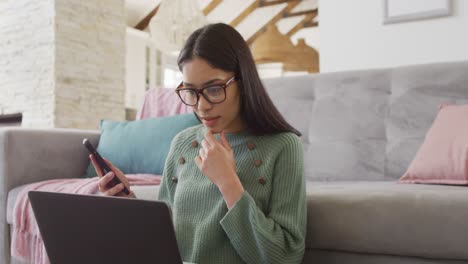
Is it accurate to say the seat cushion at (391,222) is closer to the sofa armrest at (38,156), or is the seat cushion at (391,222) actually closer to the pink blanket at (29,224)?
the pink blanket at (29,224)

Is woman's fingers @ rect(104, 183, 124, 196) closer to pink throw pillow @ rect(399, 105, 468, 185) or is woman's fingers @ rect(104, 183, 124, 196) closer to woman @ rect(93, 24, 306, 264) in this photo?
woman @ rect(93, 24, 306, 264)

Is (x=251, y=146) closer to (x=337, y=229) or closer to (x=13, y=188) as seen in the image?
(x=337, y=229)

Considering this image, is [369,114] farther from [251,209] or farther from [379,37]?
[251,209]

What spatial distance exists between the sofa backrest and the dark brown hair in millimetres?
750

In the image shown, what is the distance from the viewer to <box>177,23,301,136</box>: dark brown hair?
2.93ft

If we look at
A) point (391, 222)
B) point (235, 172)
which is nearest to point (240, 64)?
point (235, 172)

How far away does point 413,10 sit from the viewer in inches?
85.8

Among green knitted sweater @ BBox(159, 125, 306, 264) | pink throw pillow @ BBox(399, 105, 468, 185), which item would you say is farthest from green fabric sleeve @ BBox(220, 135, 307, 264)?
pink throw pillow @ BBox(399, 105, 468, 185)

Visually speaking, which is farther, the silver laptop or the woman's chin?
the woman's chin

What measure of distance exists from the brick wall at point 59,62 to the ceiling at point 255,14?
6.28ft

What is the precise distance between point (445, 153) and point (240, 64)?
28.1 inches

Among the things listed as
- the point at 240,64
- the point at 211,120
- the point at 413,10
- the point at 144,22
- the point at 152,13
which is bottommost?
the point at 211,120

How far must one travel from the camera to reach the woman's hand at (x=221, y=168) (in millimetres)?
804

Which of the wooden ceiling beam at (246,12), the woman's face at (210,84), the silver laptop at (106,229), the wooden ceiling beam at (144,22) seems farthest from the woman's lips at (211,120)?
the wooden ceiling beam at (246,12)
